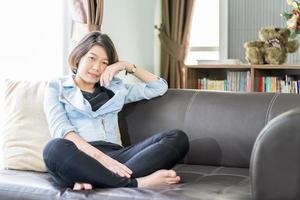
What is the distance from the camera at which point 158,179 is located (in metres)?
2.13

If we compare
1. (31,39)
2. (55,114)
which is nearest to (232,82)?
(31,39)

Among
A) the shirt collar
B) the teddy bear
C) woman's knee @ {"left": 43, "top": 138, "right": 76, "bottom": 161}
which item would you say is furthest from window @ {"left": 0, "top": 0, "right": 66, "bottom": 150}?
the teddy bear

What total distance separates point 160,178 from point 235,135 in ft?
1.78

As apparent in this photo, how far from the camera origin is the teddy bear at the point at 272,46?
12.7 feet

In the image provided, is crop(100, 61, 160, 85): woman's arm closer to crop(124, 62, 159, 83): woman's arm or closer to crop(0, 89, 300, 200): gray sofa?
crop(124, 62, 159, 83): woman's arm

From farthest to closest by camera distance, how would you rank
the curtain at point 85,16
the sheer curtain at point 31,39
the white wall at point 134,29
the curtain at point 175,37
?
the curtain at point 175,37, the white wall at point 134,29, the curtain at point 85,16, the sheer curtain at point 31,39

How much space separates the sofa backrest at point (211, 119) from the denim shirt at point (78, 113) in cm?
16

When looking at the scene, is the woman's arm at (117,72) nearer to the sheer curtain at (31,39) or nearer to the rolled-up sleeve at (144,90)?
the rolled-up sleeve at (144,90)

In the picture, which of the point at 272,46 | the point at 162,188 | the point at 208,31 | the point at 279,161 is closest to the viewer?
the point at 279,161

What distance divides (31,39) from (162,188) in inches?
68.1

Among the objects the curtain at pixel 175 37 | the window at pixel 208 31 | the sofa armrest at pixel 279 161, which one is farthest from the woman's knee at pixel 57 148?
the window at pixel 208 31

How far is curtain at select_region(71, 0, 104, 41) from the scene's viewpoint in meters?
3.58

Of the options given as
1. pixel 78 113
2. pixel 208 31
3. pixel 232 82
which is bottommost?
pixel 232 82

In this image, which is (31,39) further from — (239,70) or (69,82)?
(239,70)
